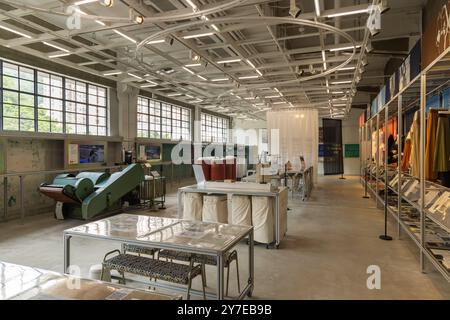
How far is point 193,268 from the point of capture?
7.73 feet

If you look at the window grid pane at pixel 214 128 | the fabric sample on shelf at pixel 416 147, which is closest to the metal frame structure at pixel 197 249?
the fabric sample on shelf at pixel 416 147

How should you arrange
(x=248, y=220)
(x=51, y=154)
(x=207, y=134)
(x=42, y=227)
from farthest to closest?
1. (x=207, y=134)
2. (x=51, y=154)
3. (x=42, y=227)
4. (x=248, y=220)

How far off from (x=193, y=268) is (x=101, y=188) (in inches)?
163

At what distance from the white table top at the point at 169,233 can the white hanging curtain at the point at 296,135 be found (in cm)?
913

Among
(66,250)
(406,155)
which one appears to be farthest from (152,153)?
(66,250)

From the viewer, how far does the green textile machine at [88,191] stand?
547cm

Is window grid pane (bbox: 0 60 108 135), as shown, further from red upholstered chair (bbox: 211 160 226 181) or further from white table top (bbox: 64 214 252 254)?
white table top (bbox: 64 214 252 254)

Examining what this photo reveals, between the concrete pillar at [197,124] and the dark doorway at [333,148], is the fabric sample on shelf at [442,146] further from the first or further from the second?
the dark doorway at [333,148]

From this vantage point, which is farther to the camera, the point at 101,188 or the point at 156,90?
the point at 156,90

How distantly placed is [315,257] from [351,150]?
13824 millimetres

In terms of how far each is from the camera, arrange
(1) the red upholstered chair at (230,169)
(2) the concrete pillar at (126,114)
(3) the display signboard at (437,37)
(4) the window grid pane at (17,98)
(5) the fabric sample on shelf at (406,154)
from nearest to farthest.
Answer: (3) the display signboard at (437,37) < (5) the fabric sample on shelf at (406,154) < (4) the window grid pane at (17,98) < (2) the concrete pillar at (126,114) < (1) the red upholstered chair at (230,169)
